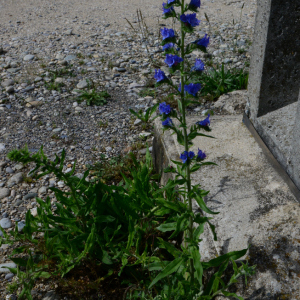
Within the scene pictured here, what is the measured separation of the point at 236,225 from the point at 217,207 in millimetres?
197

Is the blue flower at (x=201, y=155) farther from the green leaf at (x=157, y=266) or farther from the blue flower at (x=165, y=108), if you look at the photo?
the green leaf at (x=157, y=266)

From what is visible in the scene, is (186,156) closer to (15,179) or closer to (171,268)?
(171,268)

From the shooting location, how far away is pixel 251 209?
2.47m

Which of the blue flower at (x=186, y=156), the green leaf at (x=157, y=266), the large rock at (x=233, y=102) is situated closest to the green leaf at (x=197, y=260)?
the green leaf at (x=157, y=266)

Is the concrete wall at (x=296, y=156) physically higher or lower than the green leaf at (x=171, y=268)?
higher

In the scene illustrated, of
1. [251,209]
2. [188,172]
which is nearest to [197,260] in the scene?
[188,172]

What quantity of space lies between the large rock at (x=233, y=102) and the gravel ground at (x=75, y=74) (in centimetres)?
23

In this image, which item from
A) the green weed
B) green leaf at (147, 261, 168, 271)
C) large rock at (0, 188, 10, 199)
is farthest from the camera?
the green weed

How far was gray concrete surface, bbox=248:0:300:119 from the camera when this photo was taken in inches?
103

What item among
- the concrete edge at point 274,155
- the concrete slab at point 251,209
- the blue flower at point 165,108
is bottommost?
the concrete slab at point 251,209

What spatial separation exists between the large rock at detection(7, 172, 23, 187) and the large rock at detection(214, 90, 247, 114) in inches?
93.5

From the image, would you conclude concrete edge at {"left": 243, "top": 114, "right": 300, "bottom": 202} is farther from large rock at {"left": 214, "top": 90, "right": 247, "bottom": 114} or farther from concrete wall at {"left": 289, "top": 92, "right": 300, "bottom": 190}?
large rock at {"left": 214, "top": 90, "right": 247, "bottom": 114}

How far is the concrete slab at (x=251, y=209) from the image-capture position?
209 centimetres

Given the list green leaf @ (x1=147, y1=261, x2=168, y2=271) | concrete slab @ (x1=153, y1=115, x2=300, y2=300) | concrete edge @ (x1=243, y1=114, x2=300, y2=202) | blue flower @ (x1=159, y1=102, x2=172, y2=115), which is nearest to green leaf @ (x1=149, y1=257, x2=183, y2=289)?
green leaf @ (x1=147, y1=261, x2=168, y2=271)
